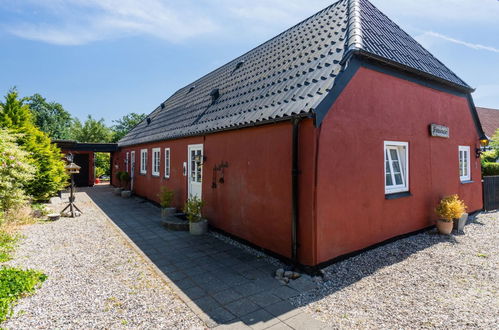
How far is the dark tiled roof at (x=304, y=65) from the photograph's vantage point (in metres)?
5.26

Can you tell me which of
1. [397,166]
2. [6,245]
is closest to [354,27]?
[397,166]

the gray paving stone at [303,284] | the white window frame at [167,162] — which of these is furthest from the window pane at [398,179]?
the white window frame at [167,162]

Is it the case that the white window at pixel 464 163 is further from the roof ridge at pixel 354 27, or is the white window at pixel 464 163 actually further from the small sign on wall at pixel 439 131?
the roof ridge at pixel 354 27

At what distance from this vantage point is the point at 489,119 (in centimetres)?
2378

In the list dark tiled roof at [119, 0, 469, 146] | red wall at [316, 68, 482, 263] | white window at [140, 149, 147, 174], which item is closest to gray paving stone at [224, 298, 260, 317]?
red wall at [316, 68, 482, 263]

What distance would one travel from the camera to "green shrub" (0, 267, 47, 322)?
127 inches

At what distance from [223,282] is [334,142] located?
10.5 ft

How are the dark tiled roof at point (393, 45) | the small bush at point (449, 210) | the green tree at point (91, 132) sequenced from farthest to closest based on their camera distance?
the green tree at point (91, 132) → the small bush at point (449, 210) → the dark tiled roof at point (393, 45)

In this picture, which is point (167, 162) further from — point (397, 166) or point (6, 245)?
point (397, 166)

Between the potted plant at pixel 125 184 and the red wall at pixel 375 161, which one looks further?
the potted plant at pixel 125 184

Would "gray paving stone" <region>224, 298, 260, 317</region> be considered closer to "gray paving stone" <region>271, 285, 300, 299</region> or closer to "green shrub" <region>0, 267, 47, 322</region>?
"gray paving stone" <region>271, 285, 300, 299</region>

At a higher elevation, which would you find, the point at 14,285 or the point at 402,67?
the point at 402,67

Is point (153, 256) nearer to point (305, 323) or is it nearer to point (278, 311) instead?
point (278, 311)

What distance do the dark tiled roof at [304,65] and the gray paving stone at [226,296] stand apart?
3149 millimetres
